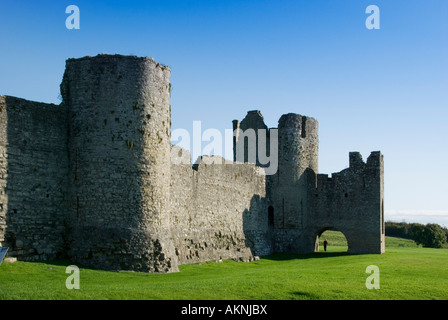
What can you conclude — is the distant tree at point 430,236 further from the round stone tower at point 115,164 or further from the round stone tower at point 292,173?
the round stone tower at point 115,164

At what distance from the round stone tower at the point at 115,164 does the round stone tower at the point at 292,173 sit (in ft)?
55.2

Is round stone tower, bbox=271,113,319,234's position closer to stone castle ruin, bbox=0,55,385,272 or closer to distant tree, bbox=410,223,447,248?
stone castle ruin, bbox=0,55,385,272

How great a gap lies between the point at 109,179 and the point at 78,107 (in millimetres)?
2885

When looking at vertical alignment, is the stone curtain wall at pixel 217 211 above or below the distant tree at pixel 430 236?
above

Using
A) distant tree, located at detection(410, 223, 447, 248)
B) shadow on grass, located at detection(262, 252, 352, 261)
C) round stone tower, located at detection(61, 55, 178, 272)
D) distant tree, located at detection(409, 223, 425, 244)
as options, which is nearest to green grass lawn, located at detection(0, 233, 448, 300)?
round stone tower, located at detection(61, 55, 178, 272)

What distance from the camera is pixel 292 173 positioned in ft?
124

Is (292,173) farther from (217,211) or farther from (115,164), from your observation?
(115,164)

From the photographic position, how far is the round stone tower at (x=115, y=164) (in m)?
20.3

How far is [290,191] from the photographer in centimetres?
3759

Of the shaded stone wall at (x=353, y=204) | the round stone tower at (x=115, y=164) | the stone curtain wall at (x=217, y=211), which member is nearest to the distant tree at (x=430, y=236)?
the shaded stone wall at (x=353, y=204)

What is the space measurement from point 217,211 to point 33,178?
1195 centimetres

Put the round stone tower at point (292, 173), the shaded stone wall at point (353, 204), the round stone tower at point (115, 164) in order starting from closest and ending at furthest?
the round stone tower at point (115, 164), the shaded stone wall at point (353, 204), the round stone tower at point (292, 173)
